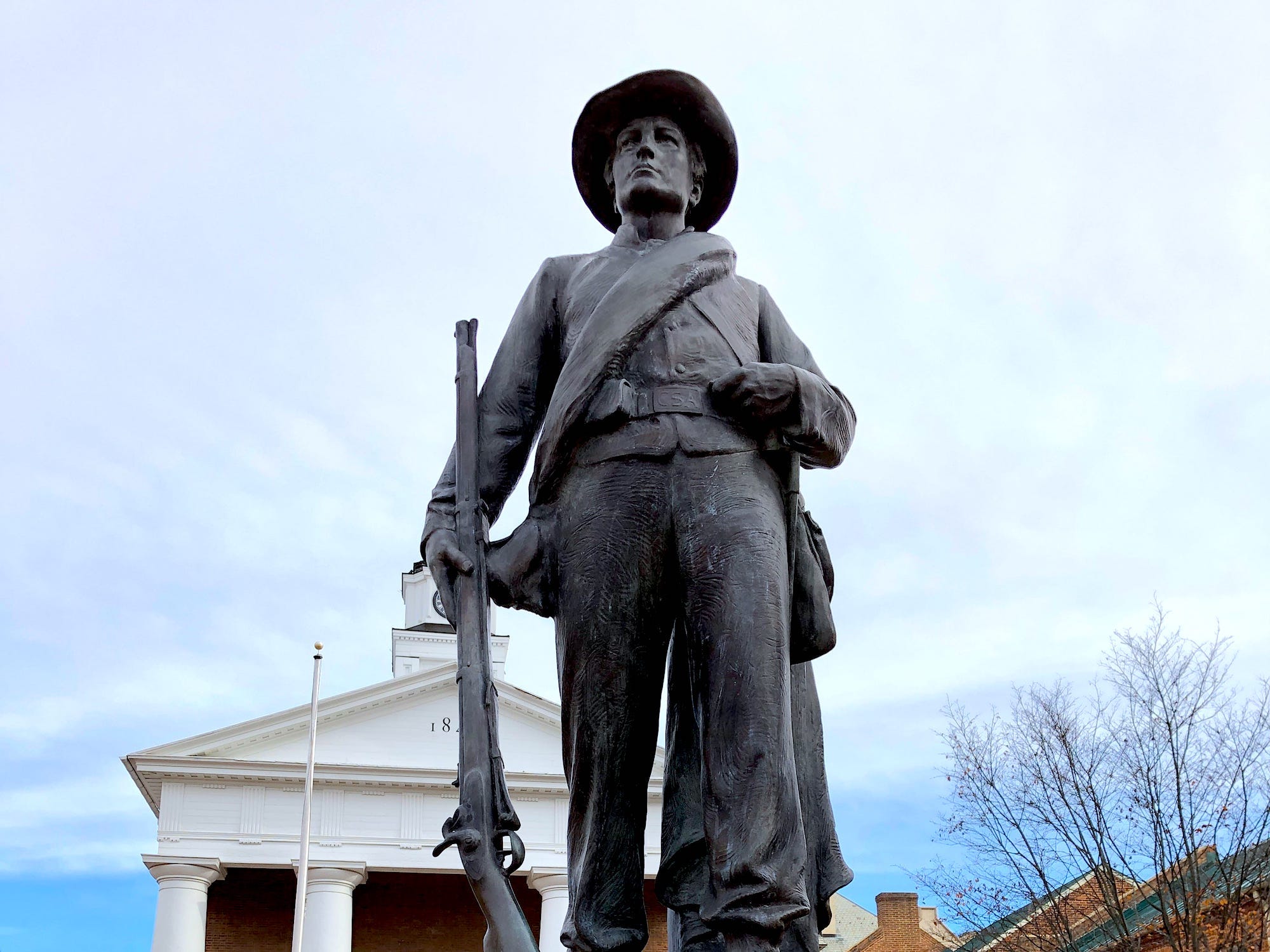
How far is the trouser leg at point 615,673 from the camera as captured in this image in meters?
3.39

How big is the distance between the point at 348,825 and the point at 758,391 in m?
35.7

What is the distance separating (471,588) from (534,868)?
112 feet

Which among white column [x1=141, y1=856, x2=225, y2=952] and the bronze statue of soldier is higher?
white column [x1=141, y1=856, x2=225, y2=952]

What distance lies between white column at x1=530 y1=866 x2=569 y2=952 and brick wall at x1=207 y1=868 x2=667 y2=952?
3844 mm

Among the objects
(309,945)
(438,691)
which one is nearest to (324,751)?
(438,691)

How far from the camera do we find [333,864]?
35906mm

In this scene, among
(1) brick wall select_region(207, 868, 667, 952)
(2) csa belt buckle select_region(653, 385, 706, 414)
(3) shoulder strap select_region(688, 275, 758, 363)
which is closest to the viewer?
(2) csa belt buckle select_region(653, 385, 706, 414)

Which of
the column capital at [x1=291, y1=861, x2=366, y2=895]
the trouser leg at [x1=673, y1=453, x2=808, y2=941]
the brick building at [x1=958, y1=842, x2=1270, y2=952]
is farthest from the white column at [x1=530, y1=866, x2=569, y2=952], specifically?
the trouser leg at [x1=673, y1=453, x2=808, y2=941]

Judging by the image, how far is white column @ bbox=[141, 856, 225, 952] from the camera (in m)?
34.9

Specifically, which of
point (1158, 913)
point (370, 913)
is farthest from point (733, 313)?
point (370, 913)

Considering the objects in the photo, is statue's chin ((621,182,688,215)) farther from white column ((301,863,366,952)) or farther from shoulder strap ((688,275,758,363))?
white column ((301,863,366,952))

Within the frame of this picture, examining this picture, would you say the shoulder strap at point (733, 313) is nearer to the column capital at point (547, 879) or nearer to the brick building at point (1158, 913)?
the brick building at point (1158, 913)

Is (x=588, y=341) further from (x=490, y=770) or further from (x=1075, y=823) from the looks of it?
(x=1075, y=823)

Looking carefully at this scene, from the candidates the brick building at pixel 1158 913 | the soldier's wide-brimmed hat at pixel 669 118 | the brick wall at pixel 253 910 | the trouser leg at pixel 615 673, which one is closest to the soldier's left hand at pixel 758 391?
the trouser leg at pixel 615 673
